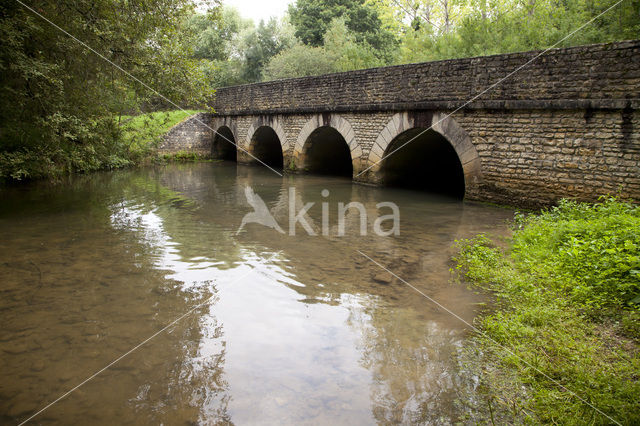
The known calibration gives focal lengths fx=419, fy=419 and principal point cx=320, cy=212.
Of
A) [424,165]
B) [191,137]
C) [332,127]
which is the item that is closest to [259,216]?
[332,127]

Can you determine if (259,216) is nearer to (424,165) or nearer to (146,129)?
(424,165)

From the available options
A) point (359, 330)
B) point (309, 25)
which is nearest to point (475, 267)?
point (359, 330)

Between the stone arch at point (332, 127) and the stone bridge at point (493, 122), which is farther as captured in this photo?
the stone arch at point (332, 127)

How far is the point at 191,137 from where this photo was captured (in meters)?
19.7

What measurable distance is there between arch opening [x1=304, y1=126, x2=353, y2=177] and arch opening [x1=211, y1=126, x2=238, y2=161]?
6460 millimetres

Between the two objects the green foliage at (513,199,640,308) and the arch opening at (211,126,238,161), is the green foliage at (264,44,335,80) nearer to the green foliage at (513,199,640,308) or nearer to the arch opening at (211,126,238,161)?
the arch opening at (211,126,238,161)

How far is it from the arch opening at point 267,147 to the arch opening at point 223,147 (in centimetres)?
250

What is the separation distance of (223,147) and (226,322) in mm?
18029

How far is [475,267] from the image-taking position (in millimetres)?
4809

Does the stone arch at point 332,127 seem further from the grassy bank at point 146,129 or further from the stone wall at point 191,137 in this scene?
the stone wall at point 191,137

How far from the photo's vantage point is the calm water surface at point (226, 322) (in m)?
2.62

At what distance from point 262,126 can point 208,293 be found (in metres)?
13.0

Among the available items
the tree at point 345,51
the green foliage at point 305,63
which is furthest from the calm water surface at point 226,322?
the green foliage at point 305,63

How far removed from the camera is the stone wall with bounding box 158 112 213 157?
19.0 metres
